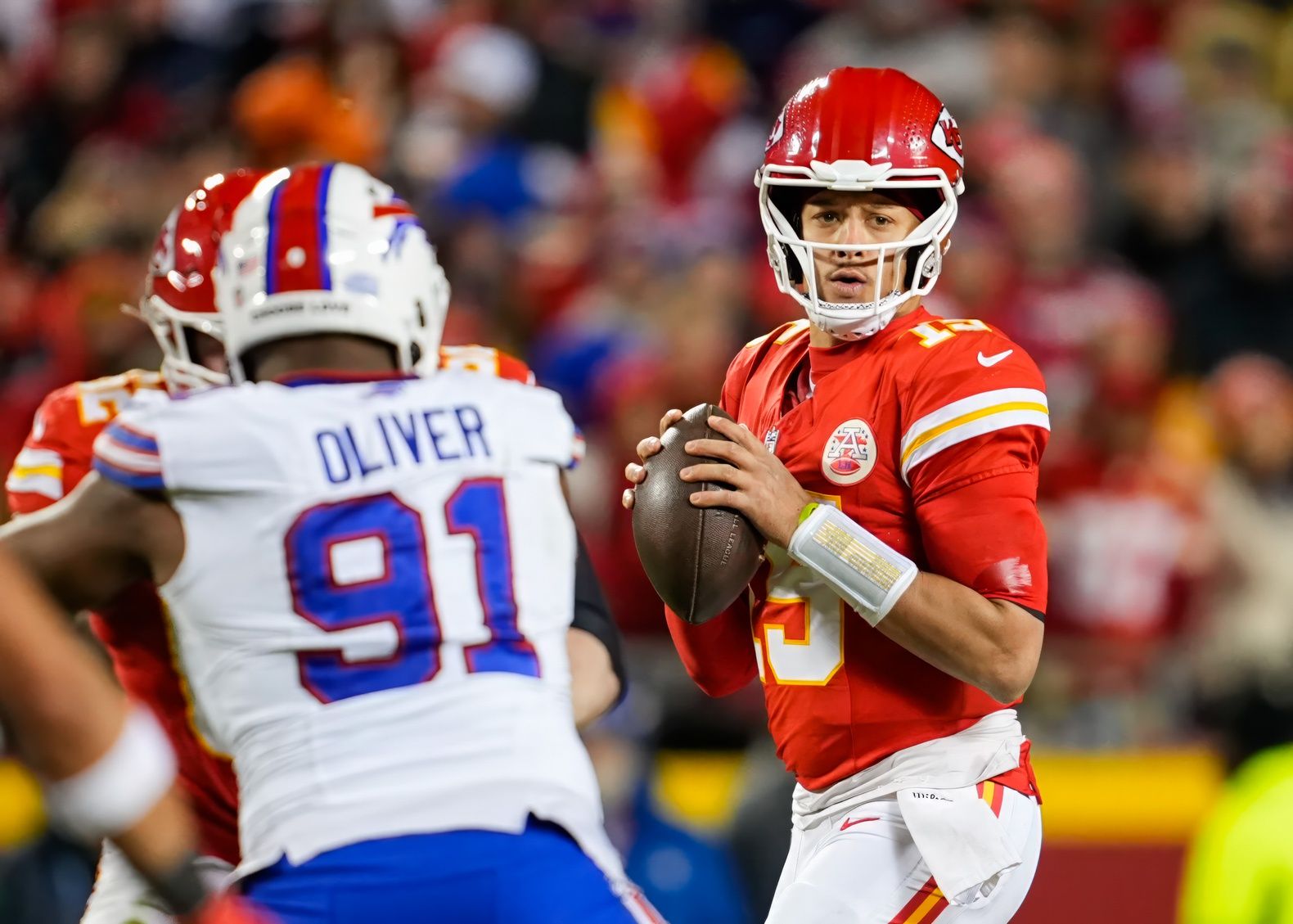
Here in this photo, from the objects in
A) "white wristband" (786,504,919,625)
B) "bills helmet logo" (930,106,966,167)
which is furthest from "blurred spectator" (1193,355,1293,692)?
"white wristband" (786,504,919,625)

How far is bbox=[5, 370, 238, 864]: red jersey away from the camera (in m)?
3.23

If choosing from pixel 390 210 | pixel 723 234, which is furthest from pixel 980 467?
pixel 723 234

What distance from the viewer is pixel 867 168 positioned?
10.7 feet

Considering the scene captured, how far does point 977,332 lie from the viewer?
3.21 metres

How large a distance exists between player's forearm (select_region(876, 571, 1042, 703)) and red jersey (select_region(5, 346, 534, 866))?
1.18 m

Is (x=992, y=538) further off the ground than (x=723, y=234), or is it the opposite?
(x=992, y=538)

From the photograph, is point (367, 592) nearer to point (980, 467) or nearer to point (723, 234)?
point (980, 467)

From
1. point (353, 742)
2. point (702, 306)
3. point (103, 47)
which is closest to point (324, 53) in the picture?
point (103, 47)

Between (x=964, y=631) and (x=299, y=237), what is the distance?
1.21 m

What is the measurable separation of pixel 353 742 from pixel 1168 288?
247 inches

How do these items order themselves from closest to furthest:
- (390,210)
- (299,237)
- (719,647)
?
(299,237)
(390,210)
(719,647)

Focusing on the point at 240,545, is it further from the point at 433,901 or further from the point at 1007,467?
the point at 1007,467

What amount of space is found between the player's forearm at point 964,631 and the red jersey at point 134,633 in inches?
46.3

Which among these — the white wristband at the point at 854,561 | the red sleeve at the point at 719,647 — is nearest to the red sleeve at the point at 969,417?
the white wristband at the point at 854,561
